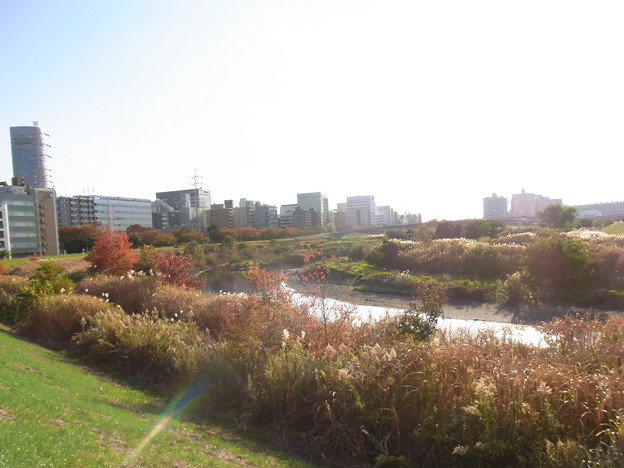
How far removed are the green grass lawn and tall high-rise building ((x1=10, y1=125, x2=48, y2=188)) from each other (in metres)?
133

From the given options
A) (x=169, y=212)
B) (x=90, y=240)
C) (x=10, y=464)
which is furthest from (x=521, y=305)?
(x=169, y=212)

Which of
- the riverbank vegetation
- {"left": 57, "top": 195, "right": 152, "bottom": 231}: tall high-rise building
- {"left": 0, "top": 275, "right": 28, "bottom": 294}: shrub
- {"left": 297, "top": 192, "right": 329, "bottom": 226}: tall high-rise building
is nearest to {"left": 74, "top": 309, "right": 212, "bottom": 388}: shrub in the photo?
the riverbank vegetation

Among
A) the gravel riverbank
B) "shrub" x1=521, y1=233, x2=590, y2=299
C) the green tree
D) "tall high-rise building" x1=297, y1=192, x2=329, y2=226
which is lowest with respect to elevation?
the gravel riverbank

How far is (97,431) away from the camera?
15.0 ft

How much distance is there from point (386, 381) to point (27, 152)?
515ft

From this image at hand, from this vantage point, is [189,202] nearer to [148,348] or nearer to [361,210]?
[361,210]

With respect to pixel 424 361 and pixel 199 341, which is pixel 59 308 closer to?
pixel 199 341

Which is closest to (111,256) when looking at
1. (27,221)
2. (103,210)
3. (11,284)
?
(11,284)

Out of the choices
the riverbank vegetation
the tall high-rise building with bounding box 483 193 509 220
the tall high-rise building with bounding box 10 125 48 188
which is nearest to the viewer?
the riverbank vegetation

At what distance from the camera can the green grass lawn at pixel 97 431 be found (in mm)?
3637

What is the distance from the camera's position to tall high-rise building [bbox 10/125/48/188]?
395 feet

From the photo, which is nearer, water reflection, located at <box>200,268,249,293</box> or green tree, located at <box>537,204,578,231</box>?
water reflection, located at <box>200,268,249,293</box>

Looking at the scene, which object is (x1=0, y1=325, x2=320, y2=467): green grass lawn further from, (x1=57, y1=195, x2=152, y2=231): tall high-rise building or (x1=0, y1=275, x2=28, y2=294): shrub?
(x1=57, y1=195, x2=152, y2=231): tall high-rise building

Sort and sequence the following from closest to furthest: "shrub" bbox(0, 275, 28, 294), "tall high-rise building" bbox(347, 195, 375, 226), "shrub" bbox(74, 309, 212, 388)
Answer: "shrub" bbox(74, 309, 212, 388)
"shrub" bbox(0, 275, 28, 294)
"tall high-rise building" bbox(347, 195, 375, 226)
